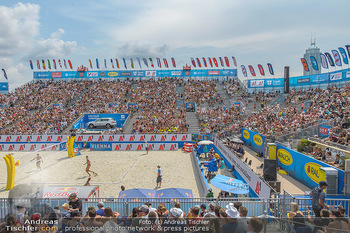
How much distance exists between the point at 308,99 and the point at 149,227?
30327 mm

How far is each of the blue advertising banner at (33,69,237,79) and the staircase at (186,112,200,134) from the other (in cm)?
1260

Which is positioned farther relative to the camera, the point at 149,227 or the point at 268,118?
the point at 268,118

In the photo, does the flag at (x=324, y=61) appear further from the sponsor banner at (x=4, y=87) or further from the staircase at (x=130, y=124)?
the sponsor banner at (x=4, y=87)

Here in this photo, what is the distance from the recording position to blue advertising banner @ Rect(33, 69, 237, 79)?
43.6 meters

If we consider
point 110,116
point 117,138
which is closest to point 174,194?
point 117,138

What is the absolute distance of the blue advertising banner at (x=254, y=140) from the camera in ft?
63.9

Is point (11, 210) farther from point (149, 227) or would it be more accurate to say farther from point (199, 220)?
point (199, 220)

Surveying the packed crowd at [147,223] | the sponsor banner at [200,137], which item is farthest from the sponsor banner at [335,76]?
the packed crowd at [147,223]

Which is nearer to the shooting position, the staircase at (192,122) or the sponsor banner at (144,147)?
the sponsor banner at (144,147)

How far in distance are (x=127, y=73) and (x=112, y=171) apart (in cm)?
3045

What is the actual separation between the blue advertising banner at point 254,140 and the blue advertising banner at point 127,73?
69.8 feet

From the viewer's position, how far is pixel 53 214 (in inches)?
205

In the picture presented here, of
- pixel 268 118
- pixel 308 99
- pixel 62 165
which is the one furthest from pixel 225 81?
pixel 62 165

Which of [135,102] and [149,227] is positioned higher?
[135,102]
